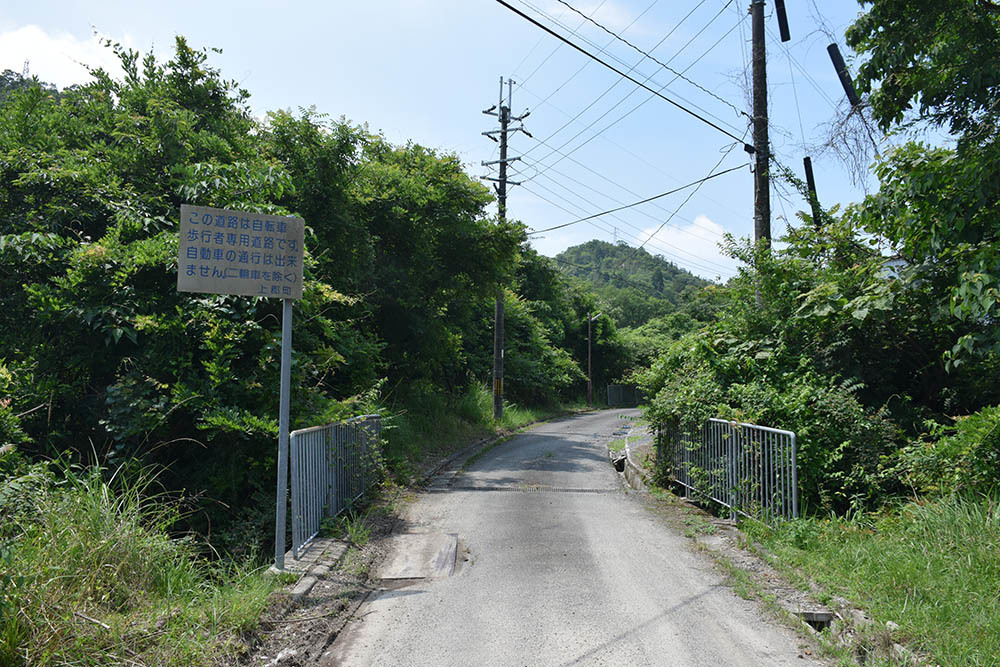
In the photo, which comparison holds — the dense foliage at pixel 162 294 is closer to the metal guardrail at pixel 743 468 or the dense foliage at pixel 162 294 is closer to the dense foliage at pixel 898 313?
the metal guardrail at pixel 743 468

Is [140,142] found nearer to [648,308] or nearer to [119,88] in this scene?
[119,88]

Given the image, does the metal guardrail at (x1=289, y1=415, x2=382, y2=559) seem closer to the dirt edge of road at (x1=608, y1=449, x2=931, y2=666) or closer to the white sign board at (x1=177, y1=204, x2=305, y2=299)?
the white sign board at (x1=177, y1=204, x2=305, y2=299)

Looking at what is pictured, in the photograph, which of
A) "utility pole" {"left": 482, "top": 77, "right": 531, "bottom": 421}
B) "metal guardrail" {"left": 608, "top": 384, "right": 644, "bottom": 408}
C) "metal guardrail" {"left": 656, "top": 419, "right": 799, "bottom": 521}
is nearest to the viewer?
"metal guardrail" {"left": 656, "top": 419, "right": 799, "bottom": 521}

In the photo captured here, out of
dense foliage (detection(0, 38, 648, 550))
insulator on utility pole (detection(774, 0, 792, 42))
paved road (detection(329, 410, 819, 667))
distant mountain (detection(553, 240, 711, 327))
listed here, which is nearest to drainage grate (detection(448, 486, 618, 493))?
paved road (detection(329, 410, 819, 667))

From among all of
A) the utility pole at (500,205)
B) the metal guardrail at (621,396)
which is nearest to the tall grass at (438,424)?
the utility pole at (500,205)

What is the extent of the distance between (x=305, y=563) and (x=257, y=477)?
1.94 metres

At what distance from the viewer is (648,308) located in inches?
3204

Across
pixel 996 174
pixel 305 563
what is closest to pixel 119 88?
pixel 305 563

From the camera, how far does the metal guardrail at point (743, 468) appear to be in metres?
6.90

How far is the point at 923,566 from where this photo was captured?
4.98 m

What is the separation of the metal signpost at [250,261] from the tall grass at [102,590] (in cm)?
106

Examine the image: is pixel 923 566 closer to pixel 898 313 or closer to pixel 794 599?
pixel 794 599

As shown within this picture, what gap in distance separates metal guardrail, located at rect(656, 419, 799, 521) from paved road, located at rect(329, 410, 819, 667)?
2.88ft

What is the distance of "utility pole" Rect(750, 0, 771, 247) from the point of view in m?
11.6
